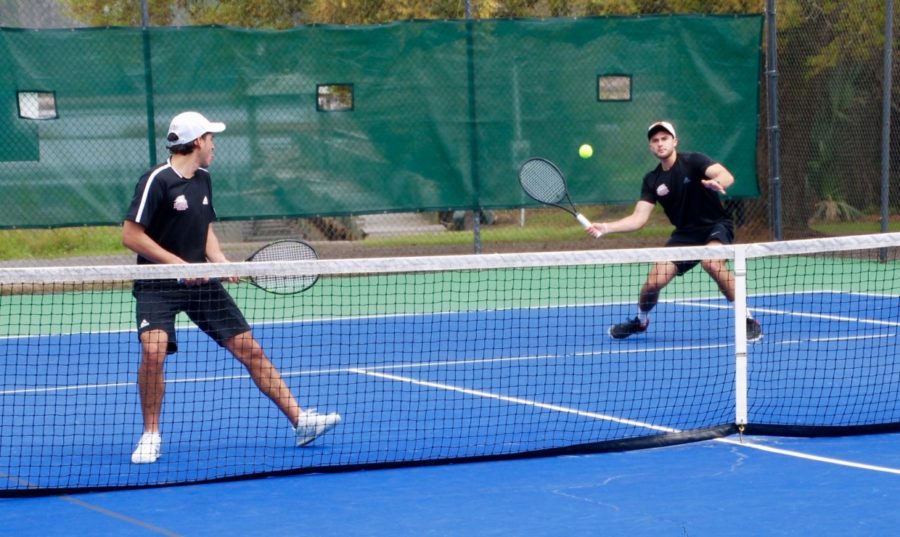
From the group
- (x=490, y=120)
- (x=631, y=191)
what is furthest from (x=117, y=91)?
(x=631, y=191)

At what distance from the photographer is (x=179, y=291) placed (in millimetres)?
5500

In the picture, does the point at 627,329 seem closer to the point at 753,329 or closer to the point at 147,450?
the point at 753,329

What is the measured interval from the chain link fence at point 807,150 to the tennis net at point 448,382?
3.39 meters

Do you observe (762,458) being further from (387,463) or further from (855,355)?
(855,355)

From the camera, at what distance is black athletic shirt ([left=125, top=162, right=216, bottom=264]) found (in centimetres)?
545

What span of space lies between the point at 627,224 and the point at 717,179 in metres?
0.59

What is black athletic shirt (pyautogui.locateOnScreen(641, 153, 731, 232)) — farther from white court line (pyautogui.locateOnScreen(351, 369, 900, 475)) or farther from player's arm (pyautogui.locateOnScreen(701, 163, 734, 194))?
white court line (pyautogui.locateOnScreen(351, 369, 900, 475))

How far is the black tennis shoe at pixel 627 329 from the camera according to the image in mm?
8391

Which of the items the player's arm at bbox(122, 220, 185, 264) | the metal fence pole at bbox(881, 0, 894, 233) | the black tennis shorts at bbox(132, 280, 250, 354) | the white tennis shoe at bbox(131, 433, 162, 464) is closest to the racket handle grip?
the black tennis shorts at bbox(132, 280, 250, 354)

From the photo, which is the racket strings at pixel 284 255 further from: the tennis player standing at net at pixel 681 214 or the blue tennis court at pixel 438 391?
the tennis player standing at net at pixel 681 214

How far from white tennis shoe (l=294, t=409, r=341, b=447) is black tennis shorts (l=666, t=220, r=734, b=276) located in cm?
337

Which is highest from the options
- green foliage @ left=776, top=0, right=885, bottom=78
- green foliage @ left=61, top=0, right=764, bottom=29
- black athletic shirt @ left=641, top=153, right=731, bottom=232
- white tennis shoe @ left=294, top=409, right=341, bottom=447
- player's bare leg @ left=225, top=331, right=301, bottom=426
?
green foliage @ left=61, top=0, right=764, bottom=29

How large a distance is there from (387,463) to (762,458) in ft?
4.75

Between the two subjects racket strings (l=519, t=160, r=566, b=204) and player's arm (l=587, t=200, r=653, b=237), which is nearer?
A: player's arm (l=587, t=200, r=653, b=237)
